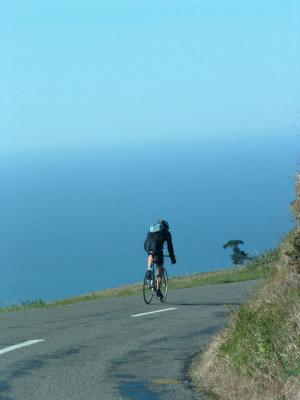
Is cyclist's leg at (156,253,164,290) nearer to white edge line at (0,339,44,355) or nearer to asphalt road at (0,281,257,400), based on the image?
asphalt road at (0,281,257,400)

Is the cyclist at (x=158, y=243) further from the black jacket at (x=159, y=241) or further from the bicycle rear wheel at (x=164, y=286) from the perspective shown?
the bicycle rear wheel at (x=164, y=286)

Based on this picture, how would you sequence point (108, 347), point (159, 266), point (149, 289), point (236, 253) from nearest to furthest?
1. point (108, 347)
2. point (159, 266)
3. point (149, 289)
4. point (236, 253)

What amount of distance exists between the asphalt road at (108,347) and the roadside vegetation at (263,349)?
0.32 metres

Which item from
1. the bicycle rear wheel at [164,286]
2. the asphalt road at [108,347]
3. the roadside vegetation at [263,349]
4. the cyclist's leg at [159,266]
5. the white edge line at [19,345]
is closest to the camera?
the roadside vegetation at [263,349]

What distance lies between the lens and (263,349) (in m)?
10.3

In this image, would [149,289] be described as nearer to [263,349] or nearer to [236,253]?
[263,349]

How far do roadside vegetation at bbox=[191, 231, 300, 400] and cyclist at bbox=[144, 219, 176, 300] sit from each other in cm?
764

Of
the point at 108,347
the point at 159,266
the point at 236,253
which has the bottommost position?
the point at 108,347

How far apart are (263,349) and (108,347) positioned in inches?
173

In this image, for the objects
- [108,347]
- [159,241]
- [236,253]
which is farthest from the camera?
[236,253]

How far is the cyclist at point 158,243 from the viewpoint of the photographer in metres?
21.0

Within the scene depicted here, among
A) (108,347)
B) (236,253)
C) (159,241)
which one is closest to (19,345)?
(108,347)

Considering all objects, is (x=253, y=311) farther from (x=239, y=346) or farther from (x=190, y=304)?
(x=190, y=304)

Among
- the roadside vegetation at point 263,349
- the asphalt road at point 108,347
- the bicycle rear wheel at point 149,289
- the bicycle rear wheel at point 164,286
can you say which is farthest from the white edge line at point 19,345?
the bicycle rear wheel at point 164,286
